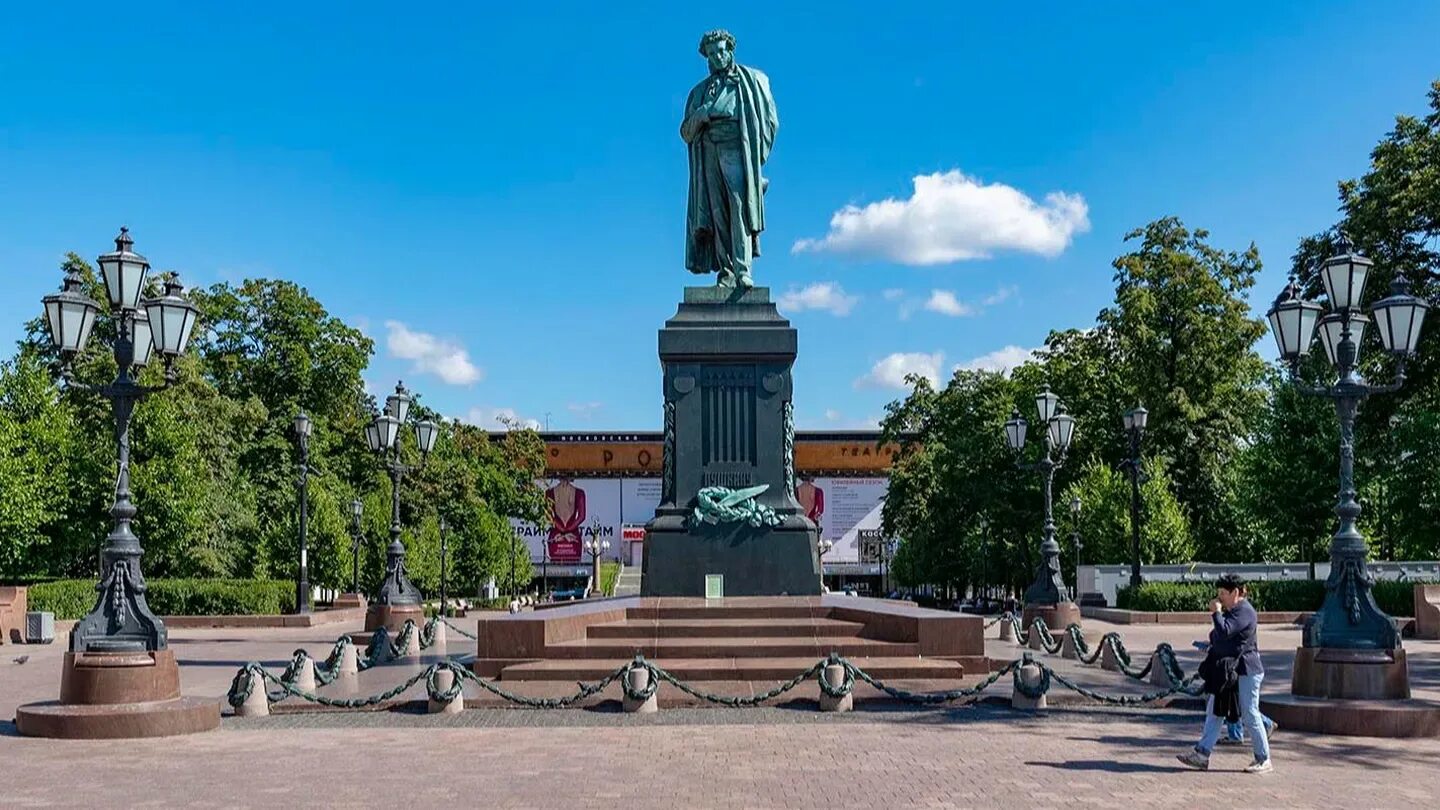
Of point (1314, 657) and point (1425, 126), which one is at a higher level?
point (1425, 126)

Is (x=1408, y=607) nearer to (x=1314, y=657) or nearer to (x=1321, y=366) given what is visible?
(x=1321, y=366)

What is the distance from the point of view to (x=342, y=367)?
57.2 metres

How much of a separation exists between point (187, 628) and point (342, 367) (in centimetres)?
1977

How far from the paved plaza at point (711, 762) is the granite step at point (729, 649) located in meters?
1.23

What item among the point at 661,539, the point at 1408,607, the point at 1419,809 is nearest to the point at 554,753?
the point at 1419,809

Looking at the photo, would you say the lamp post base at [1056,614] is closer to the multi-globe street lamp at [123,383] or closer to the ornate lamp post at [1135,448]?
the ornate lamp post at [1135,448]

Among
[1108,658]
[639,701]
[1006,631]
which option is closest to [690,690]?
[639,701]

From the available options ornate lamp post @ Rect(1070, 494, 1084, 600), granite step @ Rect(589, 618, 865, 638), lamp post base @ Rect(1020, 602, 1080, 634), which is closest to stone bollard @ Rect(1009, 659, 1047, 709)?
granite step @ Rect(589, 618, 865, 638)

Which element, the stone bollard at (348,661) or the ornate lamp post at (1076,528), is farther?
the ornate lamp post at (1076,528)

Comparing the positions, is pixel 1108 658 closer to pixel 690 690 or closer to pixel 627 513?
pixel 690 690

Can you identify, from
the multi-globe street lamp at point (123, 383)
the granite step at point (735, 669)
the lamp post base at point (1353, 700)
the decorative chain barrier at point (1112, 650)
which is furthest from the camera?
the granite step at point (735, 669)

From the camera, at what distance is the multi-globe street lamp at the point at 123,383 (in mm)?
13688

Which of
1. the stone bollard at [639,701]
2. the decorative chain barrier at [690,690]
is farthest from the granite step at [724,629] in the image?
the stone bollard at [639,701]

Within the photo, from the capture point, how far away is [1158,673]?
1590 cm
